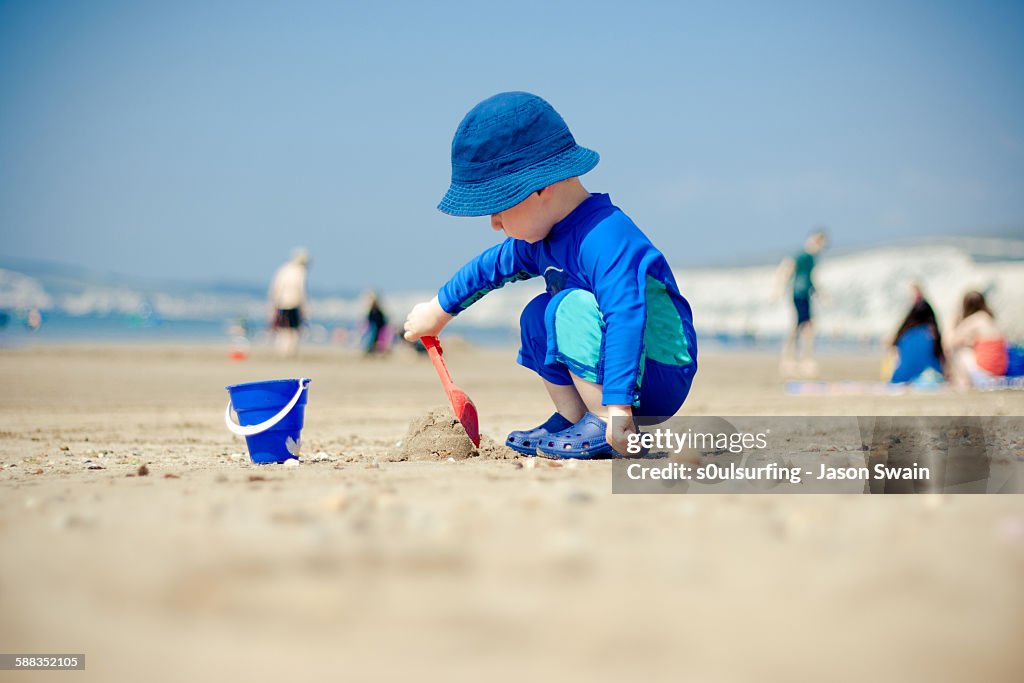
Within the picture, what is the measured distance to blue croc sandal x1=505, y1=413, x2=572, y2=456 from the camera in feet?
11.0

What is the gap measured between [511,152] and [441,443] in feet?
3.91

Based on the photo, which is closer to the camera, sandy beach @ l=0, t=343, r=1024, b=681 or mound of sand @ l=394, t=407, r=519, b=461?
sandy beach @ l=0, t=343, r=1024, b=681

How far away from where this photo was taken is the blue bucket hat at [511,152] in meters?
2.89

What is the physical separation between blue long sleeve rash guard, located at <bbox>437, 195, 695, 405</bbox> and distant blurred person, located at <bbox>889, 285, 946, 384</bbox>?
6.03 m

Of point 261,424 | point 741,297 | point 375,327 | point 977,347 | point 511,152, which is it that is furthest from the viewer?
point 741,297

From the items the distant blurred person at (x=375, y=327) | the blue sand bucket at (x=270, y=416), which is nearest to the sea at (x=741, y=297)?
the distant blurred person at (x=375, y=327)

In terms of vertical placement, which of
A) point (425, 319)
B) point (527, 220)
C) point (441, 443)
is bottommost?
point (441, 443)

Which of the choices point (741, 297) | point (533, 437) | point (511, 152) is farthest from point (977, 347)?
point (741, 297)

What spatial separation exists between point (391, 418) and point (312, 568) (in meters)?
4.37

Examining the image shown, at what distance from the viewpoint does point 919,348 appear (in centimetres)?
827

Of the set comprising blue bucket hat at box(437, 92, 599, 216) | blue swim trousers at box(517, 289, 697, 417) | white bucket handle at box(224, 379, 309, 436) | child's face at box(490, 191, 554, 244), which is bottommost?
white bucket handle at box(224, 379, 309, 436)

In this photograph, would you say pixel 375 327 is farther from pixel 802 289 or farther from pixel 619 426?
pixel 619 426

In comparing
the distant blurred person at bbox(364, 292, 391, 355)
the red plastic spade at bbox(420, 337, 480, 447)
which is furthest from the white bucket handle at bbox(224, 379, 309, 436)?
the distant blurred person at bbox(364, 292, 391, 355)

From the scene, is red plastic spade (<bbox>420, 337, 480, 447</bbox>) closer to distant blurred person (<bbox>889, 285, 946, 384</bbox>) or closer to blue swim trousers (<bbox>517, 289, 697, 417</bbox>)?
blue swim trousers (<bbox>517, 289, 697, 417</bbox>)
